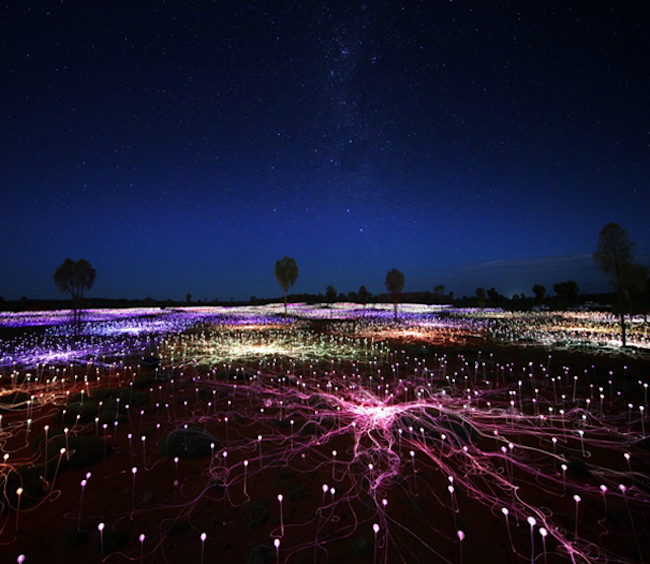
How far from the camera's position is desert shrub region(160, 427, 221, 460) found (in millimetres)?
6336

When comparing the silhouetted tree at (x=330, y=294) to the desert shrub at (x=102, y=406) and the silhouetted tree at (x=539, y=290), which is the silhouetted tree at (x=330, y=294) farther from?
the desert shrub at (x=102, y=406)

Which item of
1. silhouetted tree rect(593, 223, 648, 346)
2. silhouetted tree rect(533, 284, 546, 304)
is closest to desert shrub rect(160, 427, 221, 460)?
silhouetted tree rect(593, 223, 648, 346)

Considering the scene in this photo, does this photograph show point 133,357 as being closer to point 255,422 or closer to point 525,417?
point 255,422

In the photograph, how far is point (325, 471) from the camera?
582 cm

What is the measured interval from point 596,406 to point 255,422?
911cm

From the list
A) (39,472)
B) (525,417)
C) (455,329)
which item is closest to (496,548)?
(525,417)

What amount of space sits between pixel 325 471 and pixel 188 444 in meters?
2.88

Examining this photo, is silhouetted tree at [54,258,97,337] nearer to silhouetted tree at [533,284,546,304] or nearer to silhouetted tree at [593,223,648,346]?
silhouetted tree at [593,223,648,346]

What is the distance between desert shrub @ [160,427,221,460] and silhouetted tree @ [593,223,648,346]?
19780 millimetres

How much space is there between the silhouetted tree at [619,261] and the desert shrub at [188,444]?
779 inches

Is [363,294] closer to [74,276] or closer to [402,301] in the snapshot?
[402,301]

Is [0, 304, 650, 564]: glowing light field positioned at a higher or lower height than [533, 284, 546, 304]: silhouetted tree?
lower

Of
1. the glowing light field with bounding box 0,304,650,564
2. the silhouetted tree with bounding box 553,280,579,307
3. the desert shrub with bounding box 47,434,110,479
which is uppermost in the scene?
the silhouetted tree with bounding box 553,280,579,307

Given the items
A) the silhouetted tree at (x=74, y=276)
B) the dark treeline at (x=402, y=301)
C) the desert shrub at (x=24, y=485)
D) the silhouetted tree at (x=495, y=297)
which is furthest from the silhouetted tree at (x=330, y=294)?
the desert shrub at (x=24, y=485)
